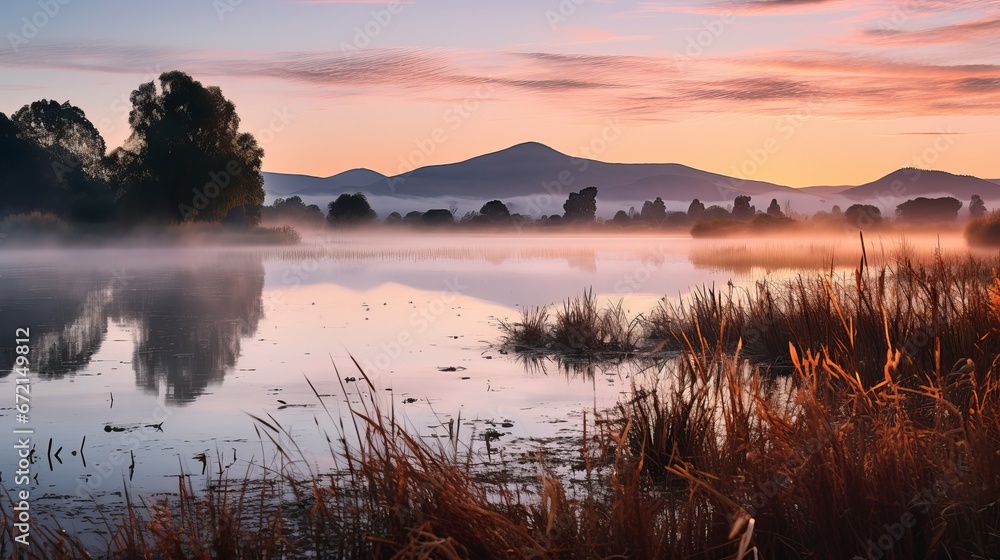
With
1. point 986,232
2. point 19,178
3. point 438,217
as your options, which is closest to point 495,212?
point 438,217

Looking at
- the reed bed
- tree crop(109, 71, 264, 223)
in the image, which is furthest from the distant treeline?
the reed bed

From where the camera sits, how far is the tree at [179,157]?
155ft

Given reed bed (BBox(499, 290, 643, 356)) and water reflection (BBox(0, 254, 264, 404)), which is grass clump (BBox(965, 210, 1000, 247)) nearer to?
reed bed (BBox(499, 290, 643, 356))

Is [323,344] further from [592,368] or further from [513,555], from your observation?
[513,555]

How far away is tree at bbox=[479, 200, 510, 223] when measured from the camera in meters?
106

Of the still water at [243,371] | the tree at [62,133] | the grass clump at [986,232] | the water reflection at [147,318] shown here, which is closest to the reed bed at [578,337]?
the still water at [243,371]

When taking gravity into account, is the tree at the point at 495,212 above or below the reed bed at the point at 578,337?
above

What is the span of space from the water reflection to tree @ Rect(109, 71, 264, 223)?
765 inches

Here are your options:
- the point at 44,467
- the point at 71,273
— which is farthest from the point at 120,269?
the point at 44,467

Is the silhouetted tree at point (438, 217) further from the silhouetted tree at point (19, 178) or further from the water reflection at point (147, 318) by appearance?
the water reflection at point (147, 318)

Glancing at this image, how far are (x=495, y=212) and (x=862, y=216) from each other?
47.8 metres

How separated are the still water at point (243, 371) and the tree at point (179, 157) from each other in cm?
2273

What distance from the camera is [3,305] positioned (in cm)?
1769

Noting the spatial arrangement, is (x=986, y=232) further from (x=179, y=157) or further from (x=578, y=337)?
(x=179, y=157)
